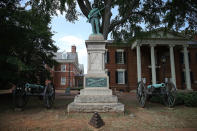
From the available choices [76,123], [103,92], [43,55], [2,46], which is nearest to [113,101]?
[103,92]

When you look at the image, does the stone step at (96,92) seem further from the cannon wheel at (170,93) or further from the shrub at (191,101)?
the shrub at (191,101)

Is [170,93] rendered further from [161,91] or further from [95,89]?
[95,89]

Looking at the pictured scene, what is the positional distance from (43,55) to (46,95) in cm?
696

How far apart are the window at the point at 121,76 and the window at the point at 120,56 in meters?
1.50

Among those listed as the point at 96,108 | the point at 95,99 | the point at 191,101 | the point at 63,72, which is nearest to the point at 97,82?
the point at 95,99

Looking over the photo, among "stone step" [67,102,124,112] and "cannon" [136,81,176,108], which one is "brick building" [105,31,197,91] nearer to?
"cannon" [136,81,176,108]

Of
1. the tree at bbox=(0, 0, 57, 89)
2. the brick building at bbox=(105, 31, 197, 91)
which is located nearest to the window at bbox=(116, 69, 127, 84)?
the brick building at bbox=(105, 31, 197, 91)

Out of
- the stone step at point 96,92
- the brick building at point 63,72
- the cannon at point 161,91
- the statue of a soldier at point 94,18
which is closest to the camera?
the stone step at point 96,92

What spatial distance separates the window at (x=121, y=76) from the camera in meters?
23.2

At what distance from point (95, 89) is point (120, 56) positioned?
1753cm

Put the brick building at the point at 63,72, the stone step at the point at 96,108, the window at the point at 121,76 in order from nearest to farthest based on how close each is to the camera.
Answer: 1. the stone step at the point at 96,108
2. the window at the point at 121,76
3. the brick building at the point at 63,72

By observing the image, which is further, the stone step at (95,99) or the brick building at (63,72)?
the brick building at (63,72)

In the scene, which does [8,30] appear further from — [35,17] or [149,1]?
[149,1]

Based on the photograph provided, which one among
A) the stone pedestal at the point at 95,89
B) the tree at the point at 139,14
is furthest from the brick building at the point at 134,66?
the stone pedestal at the point at 95,89
